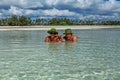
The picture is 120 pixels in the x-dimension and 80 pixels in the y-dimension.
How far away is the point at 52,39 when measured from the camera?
77.3 ft

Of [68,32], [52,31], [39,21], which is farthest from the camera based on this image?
[39,21]

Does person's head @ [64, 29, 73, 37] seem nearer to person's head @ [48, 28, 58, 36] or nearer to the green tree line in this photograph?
person's head @ [48, 28, 58, 36]

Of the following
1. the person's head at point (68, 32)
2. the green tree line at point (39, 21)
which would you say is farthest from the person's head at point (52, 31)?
the green tree line at point (39, 21)

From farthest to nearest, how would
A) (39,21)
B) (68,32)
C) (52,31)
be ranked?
(39,21) → (68,32) → (52,31)

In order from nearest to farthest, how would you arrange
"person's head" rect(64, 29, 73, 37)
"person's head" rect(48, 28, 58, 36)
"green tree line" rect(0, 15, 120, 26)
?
"person's head" rect(48, 28, 58, 36), "person's head" rect(64, 29, 73, 37), "green tree line" rect(0, 15, 120, 26)

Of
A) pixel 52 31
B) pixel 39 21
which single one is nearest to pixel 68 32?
pixel 52 31

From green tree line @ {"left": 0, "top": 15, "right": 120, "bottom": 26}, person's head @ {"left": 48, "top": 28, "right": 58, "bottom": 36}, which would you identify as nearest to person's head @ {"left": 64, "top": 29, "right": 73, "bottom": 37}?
person's head @ {"left": 48, "top": 28, "right": 58, "bottom": 36}

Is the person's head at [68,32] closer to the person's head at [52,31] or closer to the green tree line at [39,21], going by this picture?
the person's head at [52,31]

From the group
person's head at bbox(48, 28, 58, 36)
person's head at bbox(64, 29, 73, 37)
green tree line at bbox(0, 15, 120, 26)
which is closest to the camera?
person's head at bbox(48, 28, 58, 36)

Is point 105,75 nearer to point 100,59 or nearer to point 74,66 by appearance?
point 74,66

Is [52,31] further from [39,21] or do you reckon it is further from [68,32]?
[39,21]

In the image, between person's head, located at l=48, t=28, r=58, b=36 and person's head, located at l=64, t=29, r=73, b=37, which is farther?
person's head, located at l=64, t=29, r=73, b=37

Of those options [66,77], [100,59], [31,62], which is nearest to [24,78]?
[66,77]

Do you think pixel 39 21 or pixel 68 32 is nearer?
pixel 68 32
